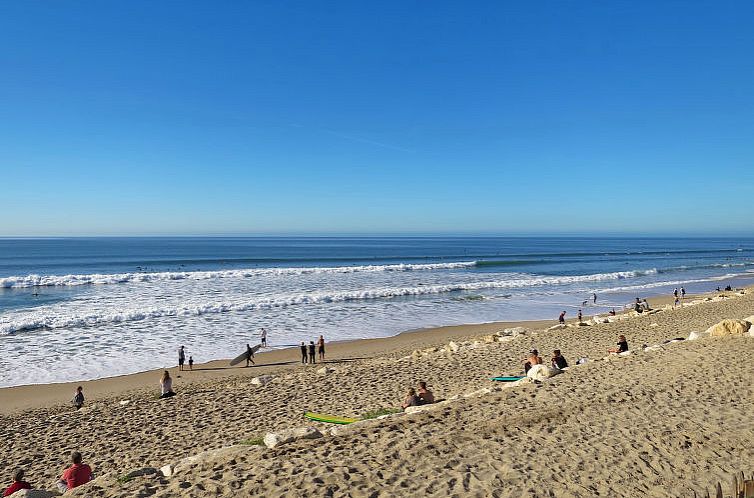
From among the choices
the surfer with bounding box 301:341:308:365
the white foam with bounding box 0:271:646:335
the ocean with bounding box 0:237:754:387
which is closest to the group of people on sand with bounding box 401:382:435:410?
the surfer with bounding box 301:341:308:365

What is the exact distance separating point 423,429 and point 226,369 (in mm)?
11118

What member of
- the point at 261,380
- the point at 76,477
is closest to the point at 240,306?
the point at 261,380

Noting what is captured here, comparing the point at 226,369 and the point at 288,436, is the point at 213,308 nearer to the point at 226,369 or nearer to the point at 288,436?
the point at 226,369

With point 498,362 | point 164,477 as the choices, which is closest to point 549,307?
point 498,362

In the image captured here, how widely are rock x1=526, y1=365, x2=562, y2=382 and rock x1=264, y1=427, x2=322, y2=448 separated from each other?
18.2ft

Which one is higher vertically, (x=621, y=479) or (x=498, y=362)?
(x=621, y=479)

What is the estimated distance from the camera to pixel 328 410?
35.7 feet

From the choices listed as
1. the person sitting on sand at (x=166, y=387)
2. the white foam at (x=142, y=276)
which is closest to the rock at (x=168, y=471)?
the person sitting on sand at (x=166, y=387)

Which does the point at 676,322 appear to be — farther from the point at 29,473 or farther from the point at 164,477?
the point at 29,473

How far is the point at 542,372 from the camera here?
421 inches

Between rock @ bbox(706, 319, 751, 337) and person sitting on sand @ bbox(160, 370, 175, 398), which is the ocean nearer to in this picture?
person sitting on sand @ bbox(160, 370, 175, 398)

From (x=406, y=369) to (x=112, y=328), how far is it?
17052mm

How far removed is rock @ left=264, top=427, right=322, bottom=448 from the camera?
278 inches

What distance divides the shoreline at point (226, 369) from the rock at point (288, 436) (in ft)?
27.2
